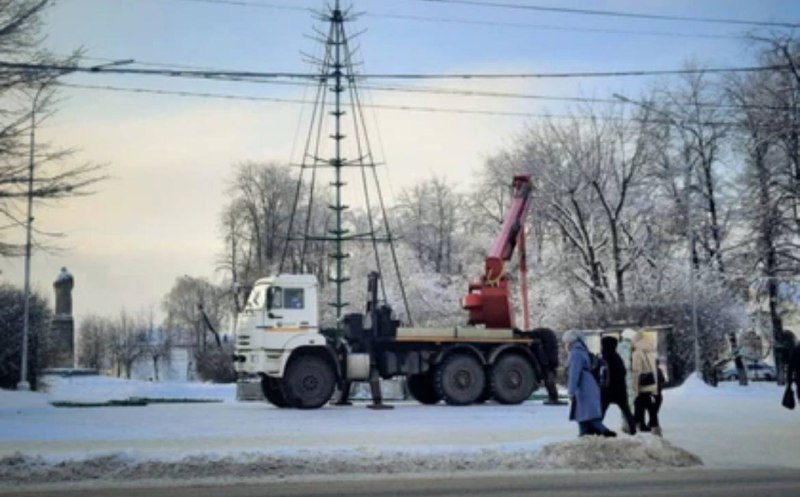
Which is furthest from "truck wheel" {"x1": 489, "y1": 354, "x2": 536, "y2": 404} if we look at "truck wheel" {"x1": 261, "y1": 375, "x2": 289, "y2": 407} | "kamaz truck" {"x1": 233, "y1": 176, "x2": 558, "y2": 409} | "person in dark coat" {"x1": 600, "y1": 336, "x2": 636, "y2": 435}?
"person in dark coat" {"x1": 600, "y1": 336, "x2": 636, "y2": 435}

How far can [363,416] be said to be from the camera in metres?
22.8

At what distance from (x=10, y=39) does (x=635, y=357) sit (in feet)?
57.0

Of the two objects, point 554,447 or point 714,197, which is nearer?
point 554,447

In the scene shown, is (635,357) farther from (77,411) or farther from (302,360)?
(77,411)

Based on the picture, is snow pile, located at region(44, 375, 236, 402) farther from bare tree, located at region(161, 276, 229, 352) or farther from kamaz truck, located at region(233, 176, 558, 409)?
bare tree, located at region(161, 276, 229, 352)

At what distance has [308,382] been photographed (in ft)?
84.1

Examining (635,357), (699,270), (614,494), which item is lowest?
(614,494)

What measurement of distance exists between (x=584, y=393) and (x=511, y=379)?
11906mm

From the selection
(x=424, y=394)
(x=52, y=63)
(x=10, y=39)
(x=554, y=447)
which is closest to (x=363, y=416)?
(x=424, y=394)

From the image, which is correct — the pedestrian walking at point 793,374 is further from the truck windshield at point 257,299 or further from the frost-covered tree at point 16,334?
the frost-covered tree at point 16,334

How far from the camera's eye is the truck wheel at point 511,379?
27.3m

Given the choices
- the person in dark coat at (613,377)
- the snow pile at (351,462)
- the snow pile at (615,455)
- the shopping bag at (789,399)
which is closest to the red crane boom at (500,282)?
the person in dark coat at (613,377)

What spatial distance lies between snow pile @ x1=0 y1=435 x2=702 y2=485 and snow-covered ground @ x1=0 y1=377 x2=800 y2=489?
2cm

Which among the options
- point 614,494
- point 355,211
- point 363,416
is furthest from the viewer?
point 355,211
